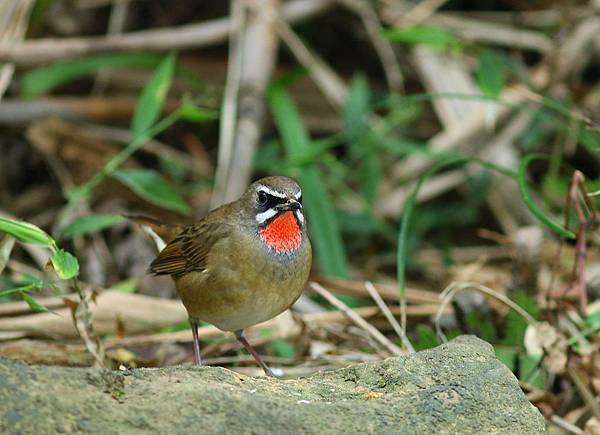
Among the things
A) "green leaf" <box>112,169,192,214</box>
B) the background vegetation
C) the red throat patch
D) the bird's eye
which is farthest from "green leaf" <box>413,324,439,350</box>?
"green leaf" <box>112,169,192,214</box>

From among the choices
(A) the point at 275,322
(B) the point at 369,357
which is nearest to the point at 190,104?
(A) the point at 275,322

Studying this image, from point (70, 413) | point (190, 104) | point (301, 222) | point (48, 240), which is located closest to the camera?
point (70, 413)

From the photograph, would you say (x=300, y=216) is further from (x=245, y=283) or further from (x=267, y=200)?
(x=245, y=283)

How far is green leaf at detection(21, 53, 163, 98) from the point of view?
7.43 meters

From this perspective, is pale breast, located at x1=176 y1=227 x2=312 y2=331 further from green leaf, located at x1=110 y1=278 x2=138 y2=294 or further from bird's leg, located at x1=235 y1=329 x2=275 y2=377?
green leaf, located at x1=110 y1=278 x2=138 y2=294

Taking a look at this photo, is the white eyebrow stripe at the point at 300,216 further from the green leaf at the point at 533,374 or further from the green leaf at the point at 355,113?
the green leaf at the point at 355,113

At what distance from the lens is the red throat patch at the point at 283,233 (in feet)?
15.2

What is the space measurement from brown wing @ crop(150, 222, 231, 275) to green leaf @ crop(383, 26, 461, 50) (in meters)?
2.94

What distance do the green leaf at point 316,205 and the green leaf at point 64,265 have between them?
3121 mm

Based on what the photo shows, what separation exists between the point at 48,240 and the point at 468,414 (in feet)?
5.34

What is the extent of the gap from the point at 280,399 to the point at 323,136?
533 centimetres

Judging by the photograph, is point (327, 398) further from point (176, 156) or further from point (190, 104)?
point (176, 156)

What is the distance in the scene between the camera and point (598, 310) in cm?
507

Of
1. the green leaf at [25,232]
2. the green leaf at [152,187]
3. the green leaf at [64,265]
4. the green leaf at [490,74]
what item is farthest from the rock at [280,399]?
the green leaf at [490,74]
